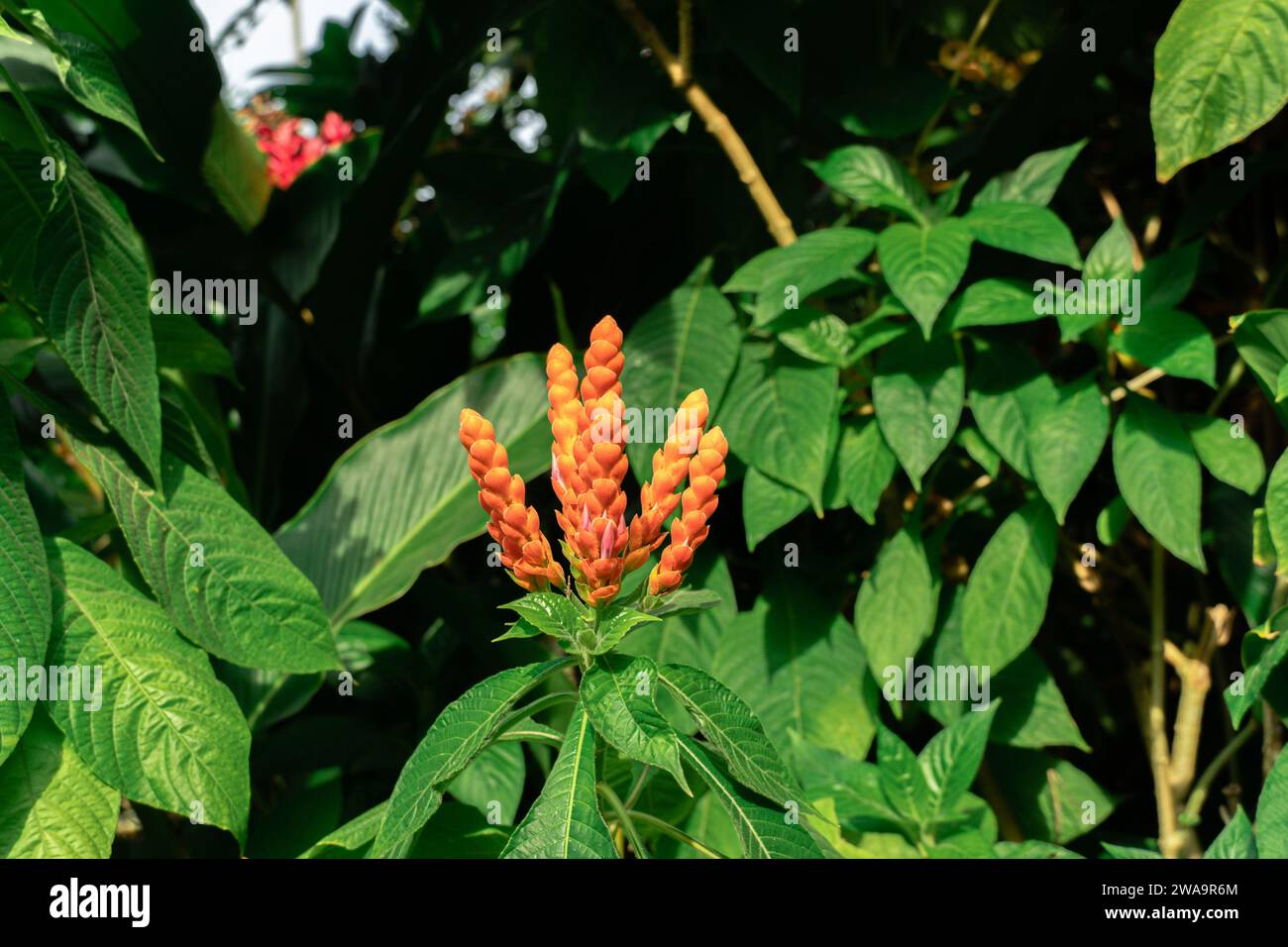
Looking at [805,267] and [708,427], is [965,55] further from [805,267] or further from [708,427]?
[708,427]

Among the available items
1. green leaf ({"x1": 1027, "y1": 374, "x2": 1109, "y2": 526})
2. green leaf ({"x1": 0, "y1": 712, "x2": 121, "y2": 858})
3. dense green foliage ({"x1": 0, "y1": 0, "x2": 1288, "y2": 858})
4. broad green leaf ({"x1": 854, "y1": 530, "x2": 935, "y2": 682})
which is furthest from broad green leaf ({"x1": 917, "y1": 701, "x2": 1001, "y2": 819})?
green leaf ({"x1": 0, "y1": 712, "x2": 121, "y2": 858})

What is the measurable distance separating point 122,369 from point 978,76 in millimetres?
1359

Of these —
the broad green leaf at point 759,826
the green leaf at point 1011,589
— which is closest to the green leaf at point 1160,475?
the green leaf at point 1011,589

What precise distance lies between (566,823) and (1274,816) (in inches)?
28.3

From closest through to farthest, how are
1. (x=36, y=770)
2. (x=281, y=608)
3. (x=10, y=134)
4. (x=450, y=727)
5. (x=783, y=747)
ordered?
1. (x=450, y=727)
2. (x=36, y=770)
3. (x=281, y=608)
4. (x=10, y=134)
5. (x=783, y=747)

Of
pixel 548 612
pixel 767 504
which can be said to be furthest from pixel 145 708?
pixel 767 504

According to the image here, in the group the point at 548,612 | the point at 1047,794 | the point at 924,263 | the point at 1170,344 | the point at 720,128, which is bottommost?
the point at 1047,794

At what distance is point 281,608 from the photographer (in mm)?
→ 1336

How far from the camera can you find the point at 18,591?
114cm

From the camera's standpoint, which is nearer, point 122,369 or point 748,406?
point 122,369

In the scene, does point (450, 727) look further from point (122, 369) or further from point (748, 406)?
point (748, 406)

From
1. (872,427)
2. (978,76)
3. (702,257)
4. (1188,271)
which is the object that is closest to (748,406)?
(872,427)

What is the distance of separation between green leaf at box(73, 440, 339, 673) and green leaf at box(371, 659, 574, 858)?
0.37 m

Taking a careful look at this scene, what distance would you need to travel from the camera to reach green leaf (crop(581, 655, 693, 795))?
90cm
